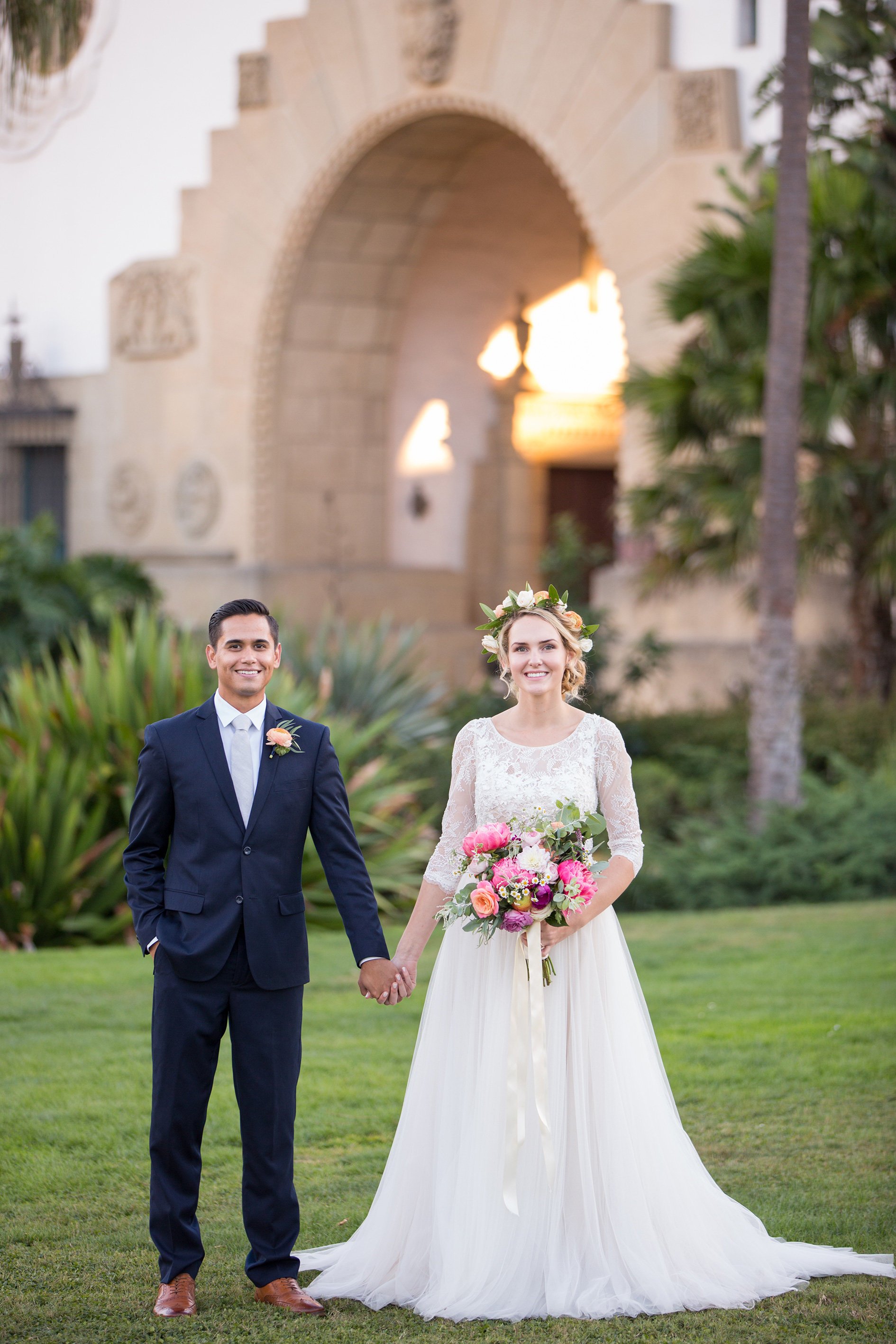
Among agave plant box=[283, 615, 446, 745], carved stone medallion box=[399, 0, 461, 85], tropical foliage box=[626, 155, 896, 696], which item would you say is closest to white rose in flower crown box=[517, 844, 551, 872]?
agave plant box=[283, 615, 446, 745]

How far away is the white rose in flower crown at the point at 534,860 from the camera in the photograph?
4082mm

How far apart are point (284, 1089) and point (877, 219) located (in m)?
9.45

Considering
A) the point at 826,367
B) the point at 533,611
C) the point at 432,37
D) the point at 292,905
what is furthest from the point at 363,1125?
the point at 432,37

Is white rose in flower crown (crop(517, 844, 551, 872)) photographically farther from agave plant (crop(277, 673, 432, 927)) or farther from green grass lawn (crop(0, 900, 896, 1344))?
agave plant (crop(277, 673, 432, 927))

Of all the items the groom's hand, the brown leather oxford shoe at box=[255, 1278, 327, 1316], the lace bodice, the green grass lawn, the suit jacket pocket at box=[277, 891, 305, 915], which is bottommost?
the green grass lawn

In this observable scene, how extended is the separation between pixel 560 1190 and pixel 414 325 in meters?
16.9

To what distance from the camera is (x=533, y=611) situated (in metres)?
4.42

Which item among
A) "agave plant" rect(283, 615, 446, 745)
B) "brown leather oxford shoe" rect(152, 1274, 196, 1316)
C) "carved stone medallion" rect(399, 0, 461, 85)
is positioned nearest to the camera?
"brown leather oxford shoe" rect(152, 1274, 196, 1316)

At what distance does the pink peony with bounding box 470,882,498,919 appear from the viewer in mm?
4066

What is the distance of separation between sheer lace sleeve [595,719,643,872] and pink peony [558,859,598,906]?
0.67ft

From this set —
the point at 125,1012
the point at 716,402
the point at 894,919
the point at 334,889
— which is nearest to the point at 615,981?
the point at 334,889

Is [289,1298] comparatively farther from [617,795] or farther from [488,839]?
[617,795]

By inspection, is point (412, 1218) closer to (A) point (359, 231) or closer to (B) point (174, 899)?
(B) point (174, 899)

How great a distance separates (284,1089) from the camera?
4.13 meters
